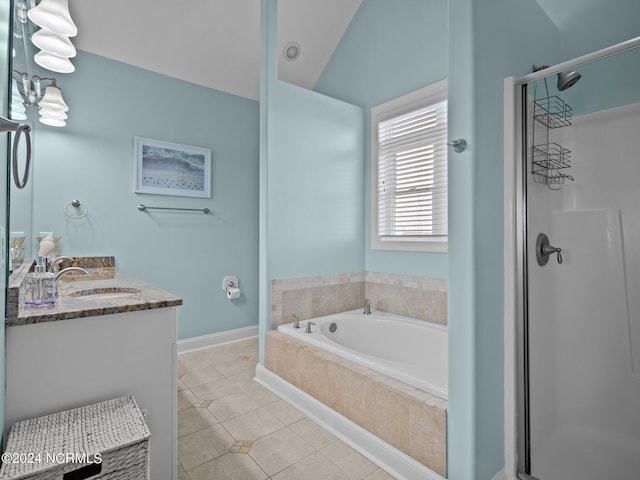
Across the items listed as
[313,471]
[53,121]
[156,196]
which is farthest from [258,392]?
[53,121]

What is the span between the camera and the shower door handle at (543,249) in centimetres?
180

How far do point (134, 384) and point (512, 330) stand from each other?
5.44 feet

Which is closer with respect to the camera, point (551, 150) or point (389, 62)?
point (551, 150)

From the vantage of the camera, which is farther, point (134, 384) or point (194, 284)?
point (194, 284)

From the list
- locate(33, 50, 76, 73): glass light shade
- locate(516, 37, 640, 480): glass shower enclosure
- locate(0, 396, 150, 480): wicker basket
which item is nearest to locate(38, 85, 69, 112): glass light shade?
locate(33, 50, 76, 73): glass light shade

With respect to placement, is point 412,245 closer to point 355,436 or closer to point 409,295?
point 409,295

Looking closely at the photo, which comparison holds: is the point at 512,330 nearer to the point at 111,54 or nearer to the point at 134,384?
the point at 134,384

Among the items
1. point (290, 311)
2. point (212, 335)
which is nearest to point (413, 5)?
point (290, 311)

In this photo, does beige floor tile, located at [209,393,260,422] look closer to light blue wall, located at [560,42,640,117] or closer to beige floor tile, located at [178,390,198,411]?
beige floor tile, located at [178,390,198,411]

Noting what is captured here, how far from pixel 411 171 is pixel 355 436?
6.49 feet

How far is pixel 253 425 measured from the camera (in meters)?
2.08

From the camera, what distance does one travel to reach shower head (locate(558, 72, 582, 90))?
171 centimetres

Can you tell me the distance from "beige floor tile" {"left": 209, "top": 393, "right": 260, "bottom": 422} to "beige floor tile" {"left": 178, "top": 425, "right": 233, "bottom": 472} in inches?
5.8

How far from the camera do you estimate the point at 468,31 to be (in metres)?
1.42
